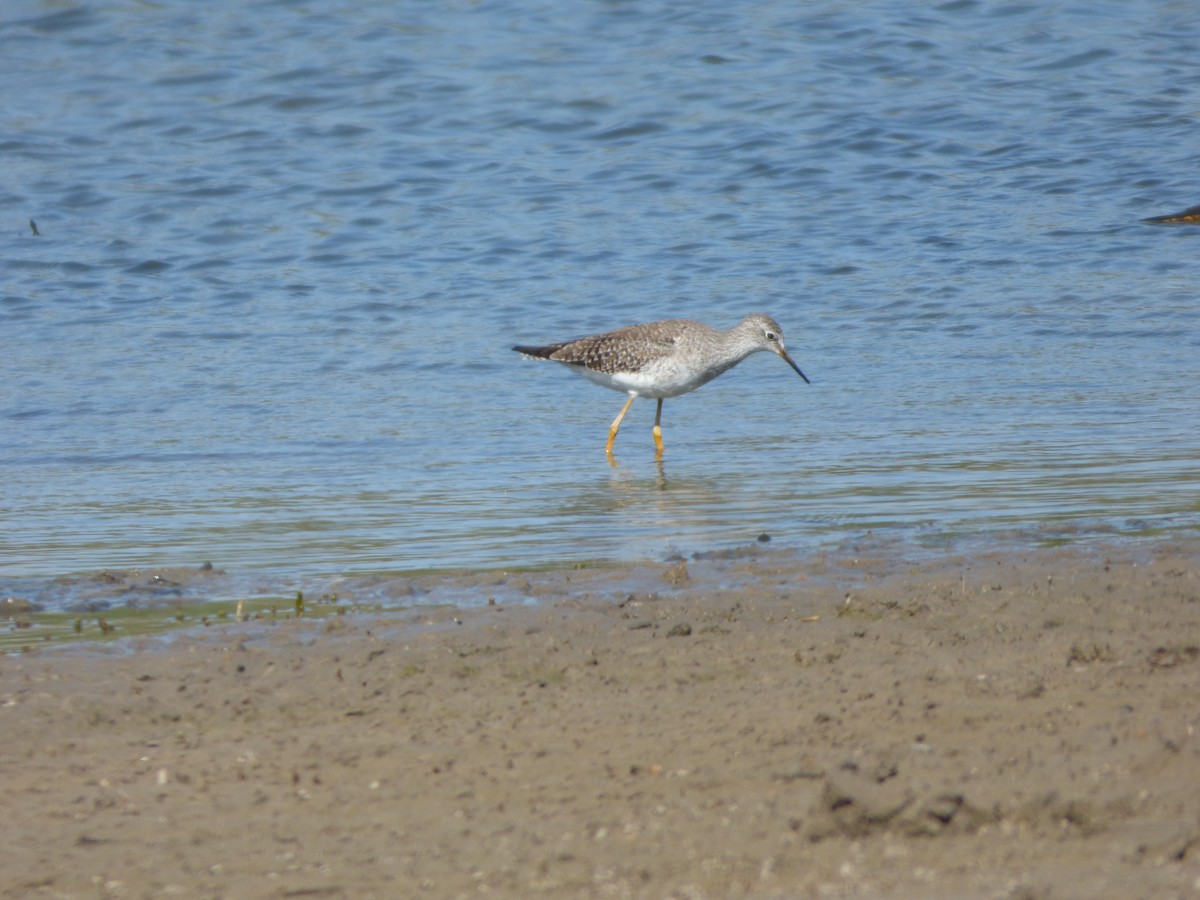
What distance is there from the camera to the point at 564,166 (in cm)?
1742

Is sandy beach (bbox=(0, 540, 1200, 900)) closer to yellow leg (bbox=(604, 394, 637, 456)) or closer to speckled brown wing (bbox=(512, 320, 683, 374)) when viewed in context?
yellow leg (bbox=(604, 394, 637, 456))

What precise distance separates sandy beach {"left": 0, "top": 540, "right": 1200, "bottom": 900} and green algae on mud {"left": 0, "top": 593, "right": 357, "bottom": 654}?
0.40 feet

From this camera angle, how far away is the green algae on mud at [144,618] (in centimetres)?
527

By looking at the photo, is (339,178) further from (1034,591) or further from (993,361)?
(1034,591)

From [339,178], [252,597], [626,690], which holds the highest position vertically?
[626,690]

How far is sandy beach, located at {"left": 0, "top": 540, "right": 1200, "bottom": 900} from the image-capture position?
3252 mm

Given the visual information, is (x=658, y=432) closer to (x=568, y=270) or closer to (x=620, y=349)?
(x=620, y=349)

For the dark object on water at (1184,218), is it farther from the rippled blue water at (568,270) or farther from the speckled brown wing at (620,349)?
the speckled brown wing at (620,349)

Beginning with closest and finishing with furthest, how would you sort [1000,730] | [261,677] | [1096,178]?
[1000,730] → [261,677] → [1096,178]

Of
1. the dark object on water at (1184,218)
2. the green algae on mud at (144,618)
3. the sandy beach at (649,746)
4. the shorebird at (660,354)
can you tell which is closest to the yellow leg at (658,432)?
the shorebird at (660,354)

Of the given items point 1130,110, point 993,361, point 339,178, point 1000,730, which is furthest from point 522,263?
point 1000,730

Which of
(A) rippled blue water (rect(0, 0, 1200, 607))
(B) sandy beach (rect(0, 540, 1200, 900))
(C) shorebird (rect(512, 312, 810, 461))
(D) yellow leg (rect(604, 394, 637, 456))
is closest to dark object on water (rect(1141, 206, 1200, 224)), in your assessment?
(A) rippled blue water (rect(0, 0, 1200, 607))

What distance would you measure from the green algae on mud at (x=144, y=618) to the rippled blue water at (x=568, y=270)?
26.0 inches

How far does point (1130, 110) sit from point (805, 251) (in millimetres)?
5951
